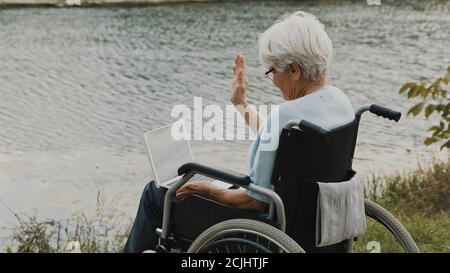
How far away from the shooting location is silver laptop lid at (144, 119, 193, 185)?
10.6 ft

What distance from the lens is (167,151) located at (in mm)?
3346

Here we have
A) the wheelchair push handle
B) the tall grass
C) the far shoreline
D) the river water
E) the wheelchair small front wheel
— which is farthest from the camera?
the far shoreline

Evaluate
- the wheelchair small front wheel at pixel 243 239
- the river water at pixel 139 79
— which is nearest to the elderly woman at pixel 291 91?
the wheelchair small front wheel at pixel 243 239

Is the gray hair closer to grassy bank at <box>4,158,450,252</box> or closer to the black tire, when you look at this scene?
the black tire

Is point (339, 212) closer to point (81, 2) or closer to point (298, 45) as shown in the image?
point (298, 45)

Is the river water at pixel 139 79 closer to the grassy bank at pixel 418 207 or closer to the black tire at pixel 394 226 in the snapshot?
the grassy bank at pixel 418 207

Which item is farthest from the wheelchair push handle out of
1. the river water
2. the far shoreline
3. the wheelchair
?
the far shoreline

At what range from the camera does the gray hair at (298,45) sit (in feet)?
9.28

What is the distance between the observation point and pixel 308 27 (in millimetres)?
2834

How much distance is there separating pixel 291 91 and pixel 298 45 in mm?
173

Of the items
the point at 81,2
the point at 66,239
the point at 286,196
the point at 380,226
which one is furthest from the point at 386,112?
the point at 81,2

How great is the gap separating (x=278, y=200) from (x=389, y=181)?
2.77 metres

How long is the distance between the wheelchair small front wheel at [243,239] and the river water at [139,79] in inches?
92.3
